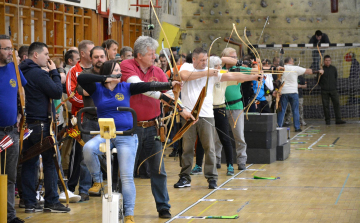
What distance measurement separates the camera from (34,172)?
5.10m

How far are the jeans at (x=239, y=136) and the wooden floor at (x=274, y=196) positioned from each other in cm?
27

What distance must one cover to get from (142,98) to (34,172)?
4.12 ft

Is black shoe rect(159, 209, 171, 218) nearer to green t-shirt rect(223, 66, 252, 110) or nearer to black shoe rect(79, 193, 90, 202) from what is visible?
black shoe rect(79, 193, 90, 202)

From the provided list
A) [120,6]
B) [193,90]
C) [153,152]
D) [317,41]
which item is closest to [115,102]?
[153,152]

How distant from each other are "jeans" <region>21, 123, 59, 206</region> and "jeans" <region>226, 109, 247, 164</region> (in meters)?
3.11

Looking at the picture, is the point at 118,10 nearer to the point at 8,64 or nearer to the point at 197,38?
the point at 197,38

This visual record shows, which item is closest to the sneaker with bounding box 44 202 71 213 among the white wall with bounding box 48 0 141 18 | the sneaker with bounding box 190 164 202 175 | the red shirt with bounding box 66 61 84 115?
the red shirt with bounding box 66 61 84 115

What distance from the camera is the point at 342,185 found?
21.1 ft

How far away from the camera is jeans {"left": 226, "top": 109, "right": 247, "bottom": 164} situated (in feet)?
25.0

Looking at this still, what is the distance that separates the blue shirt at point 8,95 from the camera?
4.44 meters

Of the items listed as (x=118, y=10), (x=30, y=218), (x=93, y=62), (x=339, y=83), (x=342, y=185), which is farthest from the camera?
(x=339, y=83)

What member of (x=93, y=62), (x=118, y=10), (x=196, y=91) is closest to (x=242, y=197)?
(x=196, y=91)

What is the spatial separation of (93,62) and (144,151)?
1.14 metres

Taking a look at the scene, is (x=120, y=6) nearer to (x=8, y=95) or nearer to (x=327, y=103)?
(x=327, y=103)
